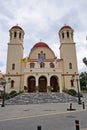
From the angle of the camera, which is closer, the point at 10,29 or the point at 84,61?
the point at 84,61

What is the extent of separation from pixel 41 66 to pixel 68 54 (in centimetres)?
796

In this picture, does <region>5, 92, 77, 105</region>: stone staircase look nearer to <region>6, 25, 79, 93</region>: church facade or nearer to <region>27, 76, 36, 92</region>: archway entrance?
<region>6, 25, 79, 93</region>: church facade

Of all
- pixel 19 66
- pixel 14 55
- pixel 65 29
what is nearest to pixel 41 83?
pixel 19 66

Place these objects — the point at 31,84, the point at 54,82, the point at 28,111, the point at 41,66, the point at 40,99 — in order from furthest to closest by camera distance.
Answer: the point at 54,82
the point at 41,66
the point at 31,84
the point at 40,99
the point at 28,111

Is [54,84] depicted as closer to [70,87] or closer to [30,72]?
[70,87]

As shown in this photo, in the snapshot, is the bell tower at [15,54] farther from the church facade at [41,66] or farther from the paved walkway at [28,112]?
the paved walkway at [28,112]

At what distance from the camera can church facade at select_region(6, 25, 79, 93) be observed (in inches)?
1330

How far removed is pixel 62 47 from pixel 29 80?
1265 cm

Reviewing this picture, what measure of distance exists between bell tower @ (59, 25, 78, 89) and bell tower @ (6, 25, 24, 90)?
445 inches

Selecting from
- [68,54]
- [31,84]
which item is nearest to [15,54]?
[31,84]

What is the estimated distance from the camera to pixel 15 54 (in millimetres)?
37562

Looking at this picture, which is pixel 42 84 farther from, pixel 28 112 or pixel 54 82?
pixel 28 112

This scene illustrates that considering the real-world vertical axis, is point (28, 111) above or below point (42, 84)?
below

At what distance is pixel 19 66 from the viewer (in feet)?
121
